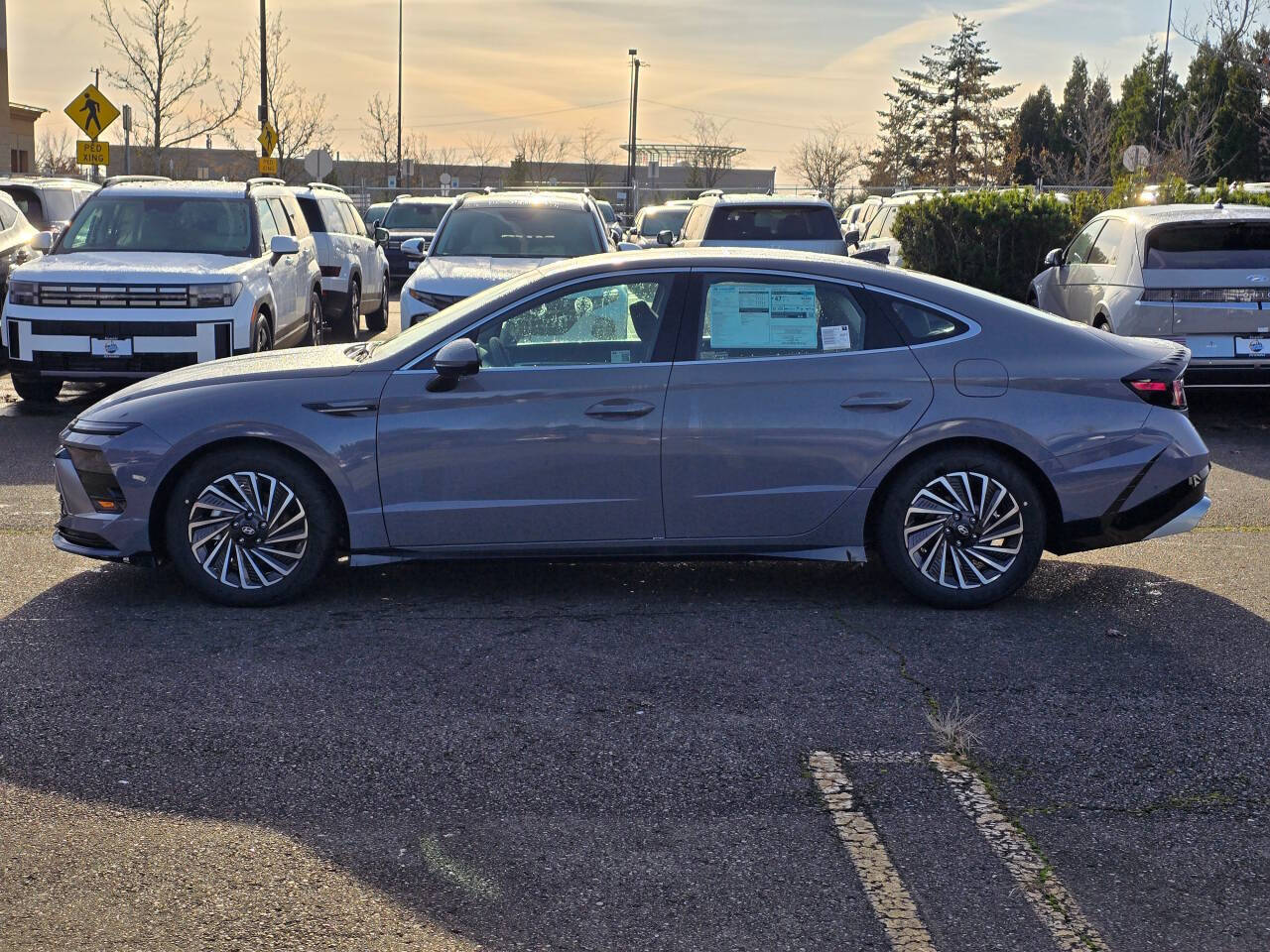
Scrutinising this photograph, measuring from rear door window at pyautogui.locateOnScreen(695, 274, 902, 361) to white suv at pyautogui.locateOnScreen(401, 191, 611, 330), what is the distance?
689 centimetres

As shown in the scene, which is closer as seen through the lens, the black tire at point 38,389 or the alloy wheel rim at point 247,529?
the alloy wheel rim at point 247,529

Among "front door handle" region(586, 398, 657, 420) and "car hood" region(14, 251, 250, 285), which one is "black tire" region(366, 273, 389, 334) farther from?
"front door handle" region(586, 398, 657, 420)

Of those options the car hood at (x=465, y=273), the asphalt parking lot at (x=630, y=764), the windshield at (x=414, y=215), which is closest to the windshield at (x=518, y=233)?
the car hood at (x=465, y=273)

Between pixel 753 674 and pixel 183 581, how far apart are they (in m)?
2.87

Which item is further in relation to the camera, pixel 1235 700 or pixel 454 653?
pixel 454 653

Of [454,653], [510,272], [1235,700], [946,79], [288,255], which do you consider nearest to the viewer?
[1235,700]

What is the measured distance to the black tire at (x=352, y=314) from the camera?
1903 cm

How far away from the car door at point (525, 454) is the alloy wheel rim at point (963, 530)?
3.73 feet

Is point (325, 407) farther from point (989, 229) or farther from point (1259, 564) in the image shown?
point (989, 229)

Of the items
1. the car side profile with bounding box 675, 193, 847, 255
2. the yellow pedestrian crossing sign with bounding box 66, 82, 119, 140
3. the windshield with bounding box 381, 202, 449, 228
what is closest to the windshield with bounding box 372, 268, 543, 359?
the car side profile with bounding box 675, 193, 847, 255

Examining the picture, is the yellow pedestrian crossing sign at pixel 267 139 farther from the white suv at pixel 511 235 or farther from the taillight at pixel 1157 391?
the taillight at pixel 1157 391

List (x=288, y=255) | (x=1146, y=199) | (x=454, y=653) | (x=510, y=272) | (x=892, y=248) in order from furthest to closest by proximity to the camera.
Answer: (x=892, y=248) < (x=1146, y=199) < (x=288, y=255) < (x=510, y=272) < (x=454, y=653)

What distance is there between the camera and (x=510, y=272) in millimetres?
13406

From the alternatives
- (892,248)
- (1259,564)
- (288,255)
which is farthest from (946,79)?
(1259,564)
